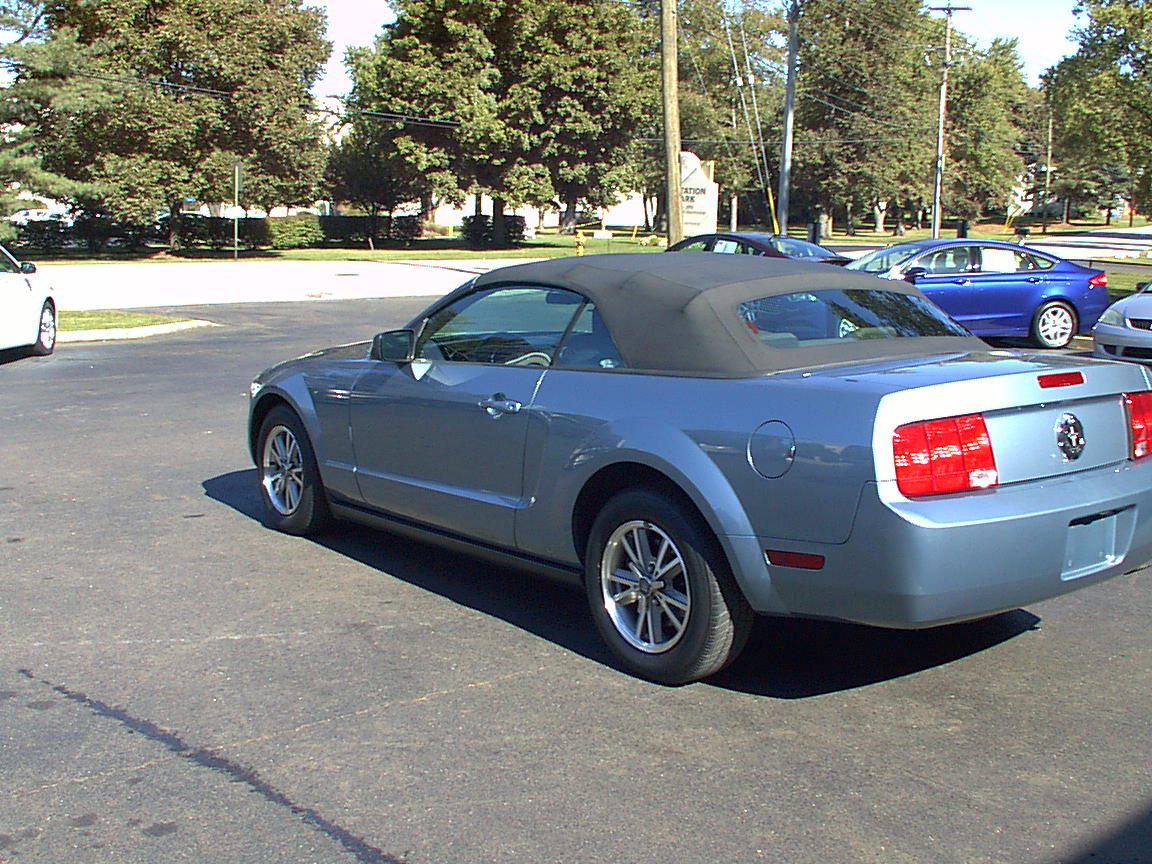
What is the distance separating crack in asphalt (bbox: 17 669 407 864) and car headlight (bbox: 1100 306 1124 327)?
12242 mm

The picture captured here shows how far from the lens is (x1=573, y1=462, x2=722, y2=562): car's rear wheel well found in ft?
15.2

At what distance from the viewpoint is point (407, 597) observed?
591 centimetres

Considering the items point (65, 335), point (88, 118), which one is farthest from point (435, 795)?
point (88, 118)

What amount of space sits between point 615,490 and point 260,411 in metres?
3.00

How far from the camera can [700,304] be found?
4.96 metres

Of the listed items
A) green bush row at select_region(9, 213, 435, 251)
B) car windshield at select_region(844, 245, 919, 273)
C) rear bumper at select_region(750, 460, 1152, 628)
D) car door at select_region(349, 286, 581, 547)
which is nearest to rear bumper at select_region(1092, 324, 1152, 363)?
car windshield at select_region(844, 245, 919, 273)

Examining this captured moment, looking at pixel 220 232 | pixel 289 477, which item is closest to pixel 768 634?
pixel 289 477

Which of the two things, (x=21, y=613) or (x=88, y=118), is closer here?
(x=21, y=613)

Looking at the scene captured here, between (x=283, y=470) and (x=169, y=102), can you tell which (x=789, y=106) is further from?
(x=283, y=470)

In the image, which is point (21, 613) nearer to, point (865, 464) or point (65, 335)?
point (865, 464)

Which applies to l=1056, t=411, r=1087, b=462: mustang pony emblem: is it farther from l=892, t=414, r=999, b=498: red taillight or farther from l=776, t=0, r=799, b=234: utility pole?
l=776, t=0, r=799, b=234: utility pole

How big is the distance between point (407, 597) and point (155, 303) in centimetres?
2174

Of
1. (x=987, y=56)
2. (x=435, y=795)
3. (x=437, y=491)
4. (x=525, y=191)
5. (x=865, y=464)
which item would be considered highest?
(x=987, y=56)

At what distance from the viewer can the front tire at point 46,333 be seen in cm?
1579
